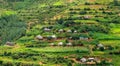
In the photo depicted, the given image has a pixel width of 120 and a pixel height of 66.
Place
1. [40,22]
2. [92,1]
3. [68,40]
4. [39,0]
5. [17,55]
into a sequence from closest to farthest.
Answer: [17,55], [68,40], [40,22], [92,1], [39,0]

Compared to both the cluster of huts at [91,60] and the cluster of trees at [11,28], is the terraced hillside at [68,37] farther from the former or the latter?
the cluster of trees at [11,28]

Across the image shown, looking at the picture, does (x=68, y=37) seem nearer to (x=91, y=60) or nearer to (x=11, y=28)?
(x=91, y=60)

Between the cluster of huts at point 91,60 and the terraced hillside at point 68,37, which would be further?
the terraced hillside at point 68,37

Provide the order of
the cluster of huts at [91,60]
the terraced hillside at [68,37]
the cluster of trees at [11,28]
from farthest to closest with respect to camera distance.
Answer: the cluster of trees at [11,28]
the terraced hillside at [68,37]
the cluster of huts at [91,60]

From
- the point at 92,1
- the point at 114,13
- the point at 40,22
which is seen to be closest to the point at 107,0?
the point at 92,1

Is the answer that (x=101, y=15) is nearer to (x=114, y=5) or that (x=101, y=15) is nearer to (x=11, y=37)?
(x=114, y=5)

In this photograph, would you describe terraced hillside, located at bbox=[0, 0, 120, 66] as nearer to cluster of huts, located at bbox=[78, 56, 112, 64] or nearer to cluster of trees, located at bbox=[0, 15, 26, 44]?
cluster of huts, located at bbox=[78, 56, 112, 64]

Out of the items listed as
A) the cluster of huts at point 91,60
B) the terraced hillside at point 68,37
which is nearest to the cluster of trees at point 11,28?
the terraced hillside at point 68,37
